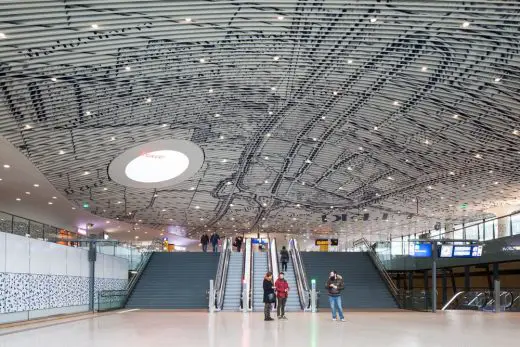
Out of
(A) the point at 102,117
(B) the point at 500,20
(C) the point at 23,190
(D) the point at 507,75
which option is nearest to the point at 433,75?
(D) the point at 507,75

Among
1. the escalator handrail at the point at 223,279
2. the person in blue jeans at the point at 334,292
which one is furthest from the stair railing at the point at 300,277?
the person in blue jeans at the point at 334,292

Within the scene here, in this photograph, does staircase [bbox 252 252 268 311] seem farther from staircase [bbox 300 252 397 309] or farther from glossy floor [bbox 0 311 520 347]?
glossy floor [bbox 0 311 520 347]

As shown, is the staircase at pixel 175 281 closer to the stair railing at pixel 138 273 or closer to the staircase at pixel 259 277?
the stair railing at pixel 138 273

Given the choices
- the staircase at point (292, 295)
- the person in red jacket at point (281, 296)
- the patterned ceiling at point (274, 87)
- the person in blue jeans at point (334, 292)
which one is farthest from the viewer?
the staircase at point (292, 295)

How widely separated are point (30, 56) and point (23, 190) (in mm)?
15164

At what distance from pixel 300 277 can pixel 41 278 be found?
11.6 metres

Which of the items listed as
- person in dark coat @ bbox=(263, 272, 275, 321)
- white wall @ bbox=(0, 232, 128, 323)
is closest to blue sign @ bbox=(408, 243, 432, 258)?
person in dark coat @ bbox=(263, 272, 275, 321)

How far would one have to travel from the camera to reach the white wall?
16734 millimetres

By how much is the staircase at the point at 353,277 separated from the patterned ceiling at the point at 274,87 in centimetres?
450

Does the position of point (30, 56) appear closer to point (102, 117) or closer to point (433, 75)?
point (102, 117)

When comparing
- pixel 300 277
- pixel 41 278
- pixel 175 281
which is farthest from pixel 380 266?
pixel 41 278

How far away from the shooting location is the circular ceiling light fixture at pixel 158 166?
1090 inches

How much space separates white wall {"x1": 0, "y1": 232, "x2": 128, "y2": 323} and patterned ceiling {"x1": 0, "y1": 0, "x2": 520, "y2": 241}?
3.66m

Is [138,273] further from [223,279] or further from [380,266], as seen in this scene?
[380,266]
